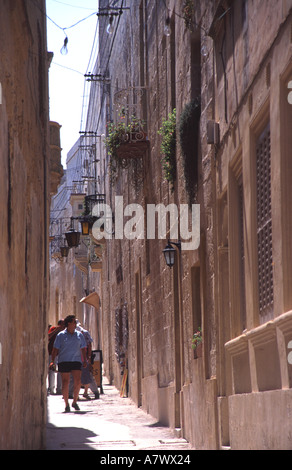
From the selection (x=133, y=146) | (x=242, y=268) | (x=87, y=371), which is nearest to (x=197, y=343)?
(x=242, y=268)

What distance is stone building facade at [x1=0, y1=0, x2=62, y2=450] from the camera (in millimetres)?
6309

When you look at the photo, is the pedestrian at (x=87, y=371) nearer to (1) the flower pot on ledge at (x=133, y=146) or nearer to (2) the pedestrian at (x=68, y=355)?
(2) the pedestrian at (x=68, y=355)

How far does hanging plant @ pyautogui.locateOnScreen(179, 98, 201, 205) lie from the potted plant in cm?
173

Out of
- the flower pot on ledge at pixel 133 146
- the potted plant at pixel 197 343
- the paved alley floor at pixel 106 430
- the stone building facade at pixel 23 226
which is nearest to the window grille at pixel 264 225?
the stone building facade at pixel 23 226

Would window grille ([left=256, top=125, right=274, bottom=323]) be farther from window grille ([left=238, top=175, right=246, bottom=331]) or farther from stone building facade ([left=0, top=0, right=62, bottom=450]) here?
stone building facade ([left=0, top=0, right=62, bottom=450])

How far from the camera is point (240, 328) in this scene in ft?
27.6

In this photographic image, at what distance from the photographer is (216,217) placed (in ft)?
31.3

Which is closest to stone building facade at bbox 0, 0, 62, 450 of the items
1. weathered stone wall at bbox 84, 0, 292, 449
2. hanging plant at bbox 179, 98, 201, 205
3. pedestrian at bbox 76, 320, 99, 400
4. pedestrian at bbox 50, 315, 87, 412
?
hanging plant at bbox 179, 98, 201, 205

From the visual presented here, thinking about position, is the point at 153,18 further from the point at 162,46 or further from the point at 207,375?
the point at 207,375

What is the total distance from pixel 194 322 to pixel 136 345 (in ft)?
24.6

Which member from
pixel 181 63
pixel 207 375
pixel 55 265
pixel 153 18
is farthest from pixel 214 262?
pixel 55 265

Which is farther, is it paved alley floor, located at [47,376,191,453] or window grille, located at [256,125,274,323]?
paved alley floor, located at [47,376,191,453]

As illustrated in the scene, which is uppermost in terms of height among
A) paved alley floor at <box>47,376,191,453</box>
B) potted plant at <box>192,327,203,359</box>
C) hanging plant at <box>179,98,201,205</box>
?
hanging plant at <box>179,98,201,205</box>

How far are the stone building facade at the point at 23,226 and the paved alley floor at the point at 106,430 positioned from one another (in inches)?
25.8
